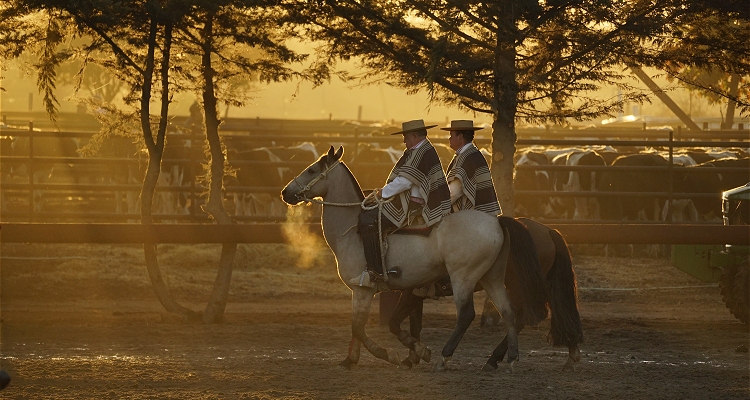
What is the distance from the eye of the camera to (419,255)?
8680 mm

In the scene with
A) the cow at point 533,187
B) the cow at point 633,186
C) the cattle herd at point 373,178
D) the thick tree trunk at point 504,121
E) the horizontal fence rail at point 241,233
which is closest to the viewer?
the thick tree trunk at point 504,121

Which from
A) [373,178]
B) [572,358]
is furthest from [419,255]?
[373,178]

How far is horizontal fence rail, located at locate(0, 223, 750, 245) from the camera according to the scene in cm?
1141

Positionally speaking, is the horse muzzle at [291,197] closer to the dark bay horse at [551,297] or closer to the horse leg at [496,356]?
the dark bay horse at [551,297]

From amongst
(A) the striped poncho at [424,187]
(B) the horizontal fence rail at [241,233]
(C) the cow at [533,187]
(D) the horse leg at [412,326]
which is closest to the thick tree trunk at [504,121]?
(B) the horizontal fence rail at [241,233]

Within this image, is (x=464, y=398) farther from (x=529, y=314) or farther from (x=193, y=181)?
(x=193, y=181)

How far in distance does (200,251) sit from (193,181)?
1125mm

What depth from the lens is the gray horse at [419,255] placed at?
28.0ft

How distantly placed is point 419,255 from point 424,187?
558 millimetres

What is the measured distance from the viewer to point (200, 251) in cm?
1706

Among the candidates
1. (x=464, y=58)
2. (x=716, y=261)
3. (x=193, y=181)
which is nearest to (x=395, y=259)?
(x=464, y=58)

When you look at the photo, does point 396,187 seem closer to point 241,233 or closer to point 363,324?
point 363,324

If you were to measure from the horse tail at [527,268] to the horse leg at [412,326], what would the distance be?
91 centimetres

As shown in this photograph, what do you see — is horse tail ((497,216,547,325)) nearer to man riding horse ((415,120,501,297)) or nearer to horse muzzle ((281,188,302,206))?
man riding horse ((415,120,501,297))
